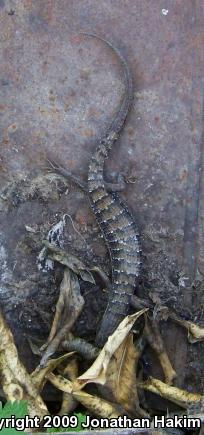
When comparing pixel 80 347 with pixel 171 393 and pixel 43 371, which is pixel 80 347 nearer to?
pixel 43 371

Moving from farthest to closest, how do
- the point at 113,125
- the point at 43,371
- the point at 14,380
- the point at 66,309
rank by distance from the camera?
the point at 113,125 → the point at 66,309 → the point at 43,371 → the point at 14,380

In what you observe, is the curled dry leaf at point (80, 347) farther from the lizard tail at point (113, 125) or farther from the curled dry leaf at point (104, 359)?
the lizard tail at point (113, 125)

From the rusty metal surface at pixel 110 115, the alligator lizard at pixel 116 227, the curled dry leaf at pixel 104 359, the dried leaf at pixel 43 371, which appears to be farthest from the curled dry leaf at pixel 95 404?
the rusty metal surface at pixel 110 115

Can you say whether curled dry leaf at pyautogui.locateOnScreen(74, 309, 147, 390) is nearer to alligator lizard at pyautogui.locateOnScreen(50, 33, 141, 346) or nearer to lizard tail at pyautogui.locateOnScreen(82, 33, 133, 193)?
alligator lizard at pyautogui.locateOnScreen(50, 33, 141, 346)

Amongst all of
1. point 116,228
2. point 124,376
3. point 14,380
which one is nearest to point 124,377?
point 124,376

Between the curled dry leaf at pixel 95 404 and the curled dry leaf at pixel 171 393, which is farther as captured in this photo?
the curled dry leaf at pixel 171 393

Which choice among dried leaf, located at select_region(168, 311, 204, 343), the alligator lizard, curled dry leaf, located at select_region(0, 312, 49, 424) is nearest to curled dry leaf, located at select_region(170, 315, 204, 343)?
dried leaf, located at select_region(168, 311, 204, 343)
